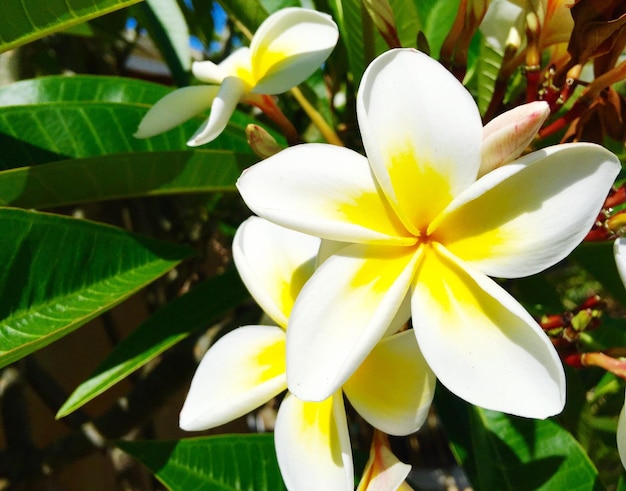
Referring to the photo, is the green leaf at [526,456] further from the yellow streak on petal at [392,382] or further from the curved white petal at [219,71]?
the curved white petal at [219,71]

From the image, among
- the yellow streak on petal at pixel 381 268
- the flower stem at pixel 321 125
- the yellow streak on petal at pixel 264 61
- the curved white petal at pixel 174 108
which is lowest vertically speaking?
the flower stem at pixel 321 125

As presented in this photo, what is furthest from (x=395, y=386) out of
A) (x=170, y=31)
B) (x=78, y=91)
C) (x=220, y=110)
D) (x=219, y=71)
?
(x=170, y=31)

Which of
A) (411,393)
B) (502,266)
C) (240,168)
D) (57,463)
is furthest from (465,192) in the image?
(57,463)

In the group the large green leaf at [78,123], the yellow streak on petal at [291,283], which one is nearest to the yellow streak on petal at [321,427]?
the yellow streak on petal at [291,283]

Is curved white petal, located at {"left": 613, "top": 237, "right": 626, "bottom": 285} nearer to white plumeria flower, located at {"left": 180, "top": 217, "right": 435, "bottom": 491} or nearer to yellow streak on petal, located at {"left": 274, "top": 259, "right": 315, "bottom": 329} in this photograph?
white plumeria flower, located at {"left": 180, "top": 217, "right": 435, "bottom": 491}

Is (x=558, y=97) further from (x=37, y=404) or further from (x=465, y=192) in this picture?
(x=37, y=404)

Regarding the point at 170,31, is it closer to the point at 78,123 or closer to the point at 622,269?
the point at 78,123

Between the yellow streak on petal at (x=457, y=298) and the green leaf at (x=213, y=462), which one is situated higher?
the yellow streak on petal at (x=457, y=298)
